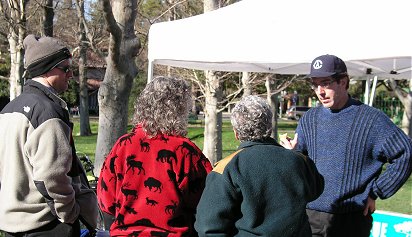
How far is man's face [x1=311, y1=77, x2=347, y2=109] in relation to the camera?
136 inches

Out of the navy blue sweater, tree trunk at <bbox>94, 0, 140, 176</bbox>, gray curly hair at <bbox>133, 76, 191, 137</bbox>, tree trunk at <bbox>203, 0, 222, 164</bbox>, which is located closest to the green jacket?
gray curly hair at <bbox>133, 76, 191, 137</bbox>

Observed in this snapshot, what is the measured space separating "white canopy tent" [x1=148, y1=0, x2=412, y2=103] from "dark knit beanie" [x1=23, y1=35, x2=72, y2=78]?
6.78 feet

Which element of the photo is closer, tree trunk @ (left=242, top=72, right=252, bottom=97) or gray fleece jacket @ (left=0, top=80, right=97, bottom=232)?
gray fleece jacket @ (left=0, top=80, right=97, bottom=232)

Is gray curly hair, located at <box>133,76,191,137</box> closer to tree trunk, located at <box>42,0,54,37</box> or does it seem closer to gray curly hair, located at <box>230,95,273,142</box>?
gray curly hair, located at <box>230,95,273,142</box>

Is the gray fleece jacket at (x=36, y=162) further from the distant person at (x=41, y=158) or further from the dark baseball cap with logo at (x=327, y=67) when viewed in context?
the dark baseball cap with logo at (x=327, y=67)

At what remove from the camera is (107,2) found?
6.55 meters

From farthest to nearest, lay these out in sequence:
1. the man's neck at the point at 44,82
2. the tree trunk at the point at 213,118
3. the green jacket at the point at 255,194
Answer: the tree trunk at the point at 213,118, the man's neck at the point at 44,82, the green jacket at the point at 255,194

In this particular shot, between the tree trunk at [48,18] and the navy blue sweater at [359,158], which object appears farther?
the tree trunk at [48,18]

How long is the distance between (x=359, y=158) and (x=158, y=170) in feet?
3.96

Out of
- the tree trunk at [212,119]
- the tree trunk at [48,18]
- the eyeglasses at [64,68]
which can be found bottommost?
the tree trunk at [212,119]

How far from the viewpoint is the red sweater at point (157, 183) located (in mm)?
2875

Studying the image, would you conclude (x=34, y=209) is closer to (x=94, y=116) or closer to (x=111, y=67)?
(x=111, y=67)

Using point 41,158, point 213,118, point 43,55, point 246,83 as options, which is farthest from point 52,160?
point 246,83

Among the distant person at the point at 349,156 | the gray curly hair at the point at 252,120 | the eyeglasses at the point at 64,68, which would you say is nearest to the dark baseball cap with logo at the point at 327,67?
the distant person at the point at 349,156
